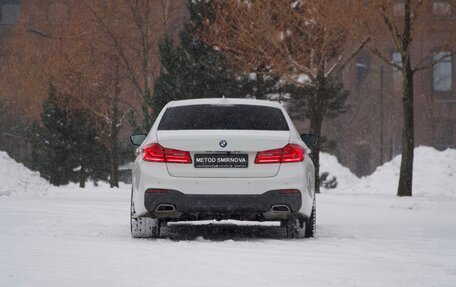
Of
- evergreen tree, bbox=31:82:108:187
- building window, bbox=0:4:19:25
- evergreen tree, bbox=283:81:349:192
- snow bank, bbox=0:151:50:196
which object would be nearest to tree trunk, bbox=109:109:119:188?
evergreen tree, bbox=31:82:108:187

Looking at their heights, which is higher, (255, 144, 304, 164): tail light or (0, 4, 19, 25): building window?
(0, 4, 19, 25): building window

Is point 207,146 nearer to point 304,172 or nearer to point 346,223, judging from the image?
point 304,172

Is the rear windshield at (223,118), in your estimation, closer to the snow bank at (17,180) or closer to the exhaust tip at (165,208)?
the exhaust tip at (165,208)

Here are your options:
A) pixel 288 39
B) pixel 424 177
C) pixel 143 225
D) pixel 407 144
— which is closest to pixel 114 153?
pixel 288 39

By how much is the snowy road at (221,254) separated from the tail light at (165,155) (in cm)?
83

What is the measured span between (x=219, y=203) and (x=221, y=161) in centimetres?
42

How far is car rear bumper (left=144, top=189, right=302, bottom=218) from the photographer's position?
893 cm

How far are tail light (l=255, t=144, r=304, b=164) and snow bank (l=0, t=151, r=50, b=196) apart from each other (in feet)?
39.8

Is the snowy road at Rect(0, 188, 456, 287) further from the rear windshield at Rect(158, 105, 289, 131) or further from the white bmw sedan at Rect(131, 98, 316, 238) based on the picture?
the rear windshield at Rect(158, 105, 289, 131)

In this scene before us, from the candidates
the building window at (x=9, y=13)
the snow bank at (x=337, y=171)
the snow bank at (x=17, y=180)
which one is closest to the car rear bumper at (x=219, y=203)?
the snow bank at (x=17, y=180)

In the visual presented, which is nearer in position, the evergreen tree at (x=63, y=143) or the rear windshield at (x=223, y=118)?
the rear windshield at (x=223, y=118)

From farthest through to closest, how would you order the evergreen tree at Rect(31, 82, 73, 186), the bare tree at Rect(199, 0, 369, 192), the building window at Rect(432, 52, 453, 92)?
1. the building window at Rect(432, 52, 453, 92)
2. the evergreen tree at Rect(31, 82, 73, 186)
3. the bare tree at Rect(199, 0, 369, 192)

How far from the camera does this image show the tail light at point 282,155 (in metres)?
9.03

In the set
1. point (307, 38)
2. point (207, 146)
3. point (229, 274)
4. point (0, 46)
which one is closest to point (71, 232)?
point (207, 146)
